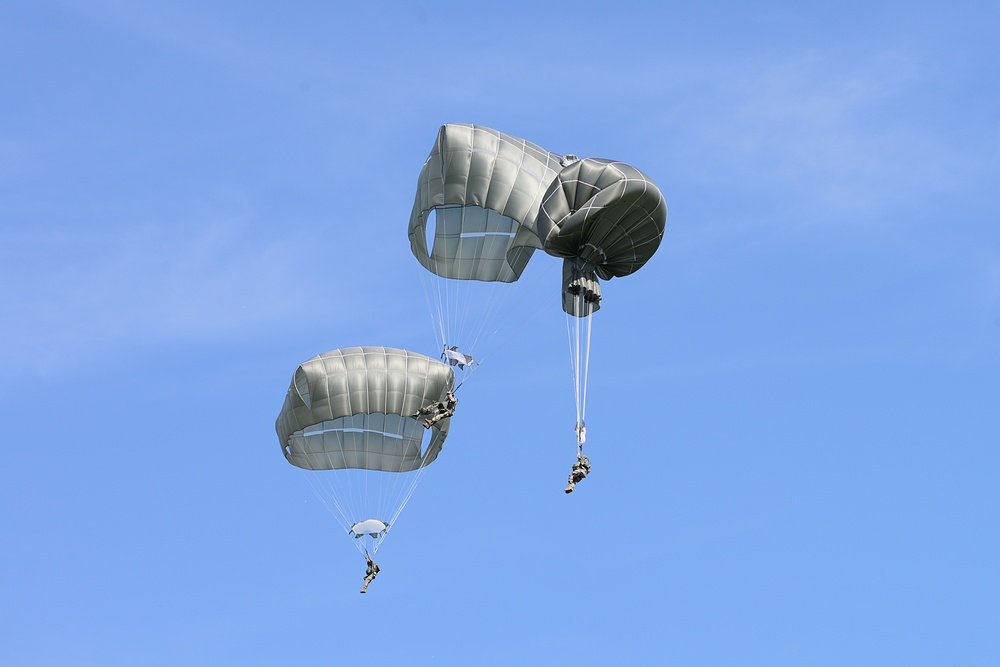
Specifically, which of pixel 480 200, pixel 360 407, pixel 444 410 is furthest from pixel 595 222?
pixel 360 407

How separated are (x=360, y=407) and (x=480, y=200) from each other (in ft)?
20.7

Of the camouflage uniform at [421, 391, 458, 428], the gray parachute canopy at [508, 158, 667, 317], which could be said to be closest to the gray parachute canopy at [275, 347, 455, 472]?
the camouflage uniform at [421, 391, 458, 428]

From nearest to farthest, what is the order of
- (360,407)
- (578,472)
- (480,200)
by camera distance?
(578,472), (480,200), (360,407)

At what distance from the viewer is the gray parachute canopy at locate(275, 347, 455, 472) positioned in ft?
157

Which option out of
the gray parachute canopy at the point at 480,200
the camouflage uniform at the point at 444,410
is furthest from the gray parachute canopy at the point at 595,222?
the camouflage uniform at the point at 444,410

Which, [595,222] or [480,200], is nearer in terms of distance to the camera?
[595,222]

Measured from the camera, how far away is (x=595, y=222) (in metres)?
42.6

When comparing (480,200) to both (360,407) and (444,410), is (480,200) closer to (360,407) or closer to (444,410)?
(444,410)

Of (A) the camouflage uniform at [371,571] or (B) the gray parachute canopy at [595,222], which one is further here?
(A) the camouflage uniform at [371,571]

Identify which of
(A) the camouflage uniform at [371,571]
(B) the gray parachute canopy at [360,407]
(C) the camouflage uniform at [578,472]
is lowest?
(C) the camouflage uniform at [578,472]

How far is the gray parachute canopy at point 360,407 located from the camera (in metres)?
47.9

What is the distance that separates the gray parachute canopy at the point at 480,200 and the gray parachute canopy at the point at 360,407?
274cm

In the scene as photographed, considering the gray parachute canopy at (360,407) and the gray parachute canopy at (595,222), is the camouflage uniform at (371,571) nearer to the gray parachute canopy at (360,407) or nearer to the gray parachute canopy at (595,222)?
the gray parachute canopy at (360,407)

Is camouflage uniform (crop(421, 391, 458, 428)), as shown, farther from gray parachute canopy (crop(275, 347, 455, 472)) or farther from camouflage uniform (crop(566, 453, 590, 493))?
camouflage uniform (crop(566, 453, 590, 493))
